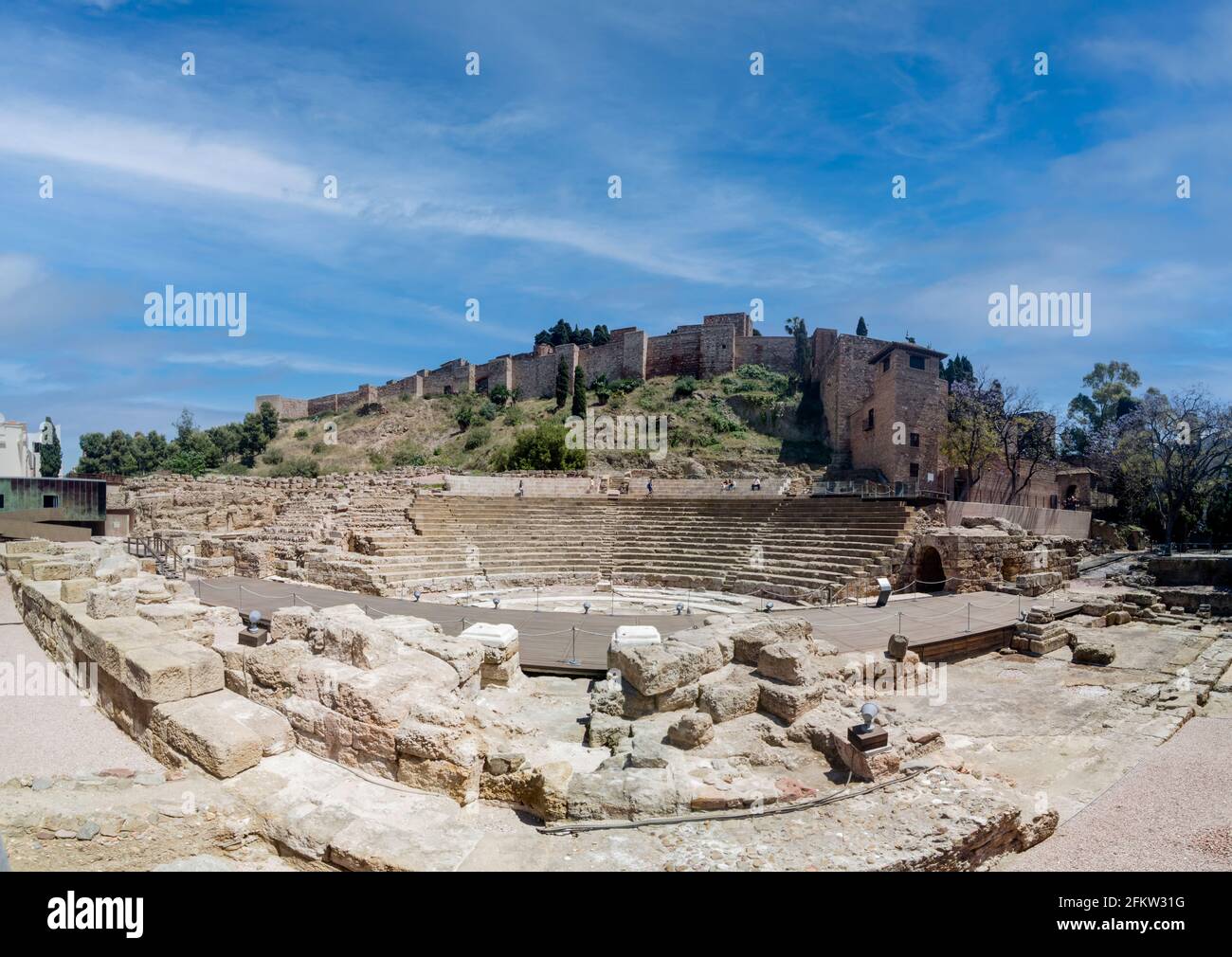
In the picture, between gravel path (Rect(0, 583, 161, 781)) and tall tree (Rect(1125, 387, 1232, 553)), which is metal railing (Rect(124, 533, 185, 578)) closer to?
gravel path (Rect(0, 583, 161, 781))

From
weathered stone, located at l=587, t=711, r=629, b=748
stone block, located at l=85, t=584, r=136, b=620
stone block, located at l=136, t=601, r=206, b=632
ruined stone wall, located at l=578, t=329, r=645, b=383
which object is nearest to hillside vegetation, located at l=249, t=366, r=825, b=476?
ruined stone wall, located at l=578, t=329, r=645, b=383

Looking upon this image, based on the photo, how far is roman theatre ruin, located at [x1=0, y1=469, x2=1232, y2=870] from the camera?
4.30 m

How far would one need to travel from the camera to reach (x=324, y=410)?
227 feet

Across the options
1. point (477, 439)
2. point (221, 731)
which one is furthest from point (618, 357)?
point (221, 731)

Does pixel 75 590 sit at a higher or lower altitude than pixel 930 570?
higher

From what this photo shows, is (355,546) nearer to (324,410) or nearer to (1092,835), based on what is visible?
(1092,835)

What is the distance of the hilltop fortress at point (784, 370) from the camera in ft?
105

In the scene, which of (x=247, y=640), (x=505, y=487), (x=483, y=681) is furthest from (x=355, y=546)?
(x=483, y=681)

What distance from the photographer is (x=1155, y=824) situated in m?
5.79

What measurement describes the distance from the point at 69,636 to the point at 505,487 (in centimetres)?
2067

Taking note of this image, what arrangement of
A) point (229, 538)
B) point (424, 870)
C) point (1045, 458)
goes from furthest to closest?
point (1045, 458), point (229, 538), point (424, 870)

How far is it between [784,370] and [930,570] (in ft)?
113

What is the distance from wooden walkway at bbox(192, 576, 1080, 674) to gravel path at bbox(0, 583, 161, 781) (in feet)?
16.8

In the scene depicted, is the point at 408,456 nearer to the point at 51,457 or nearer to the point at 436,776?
the point at 51,457
